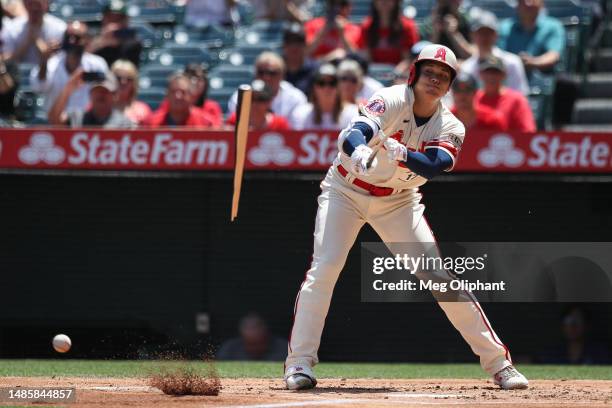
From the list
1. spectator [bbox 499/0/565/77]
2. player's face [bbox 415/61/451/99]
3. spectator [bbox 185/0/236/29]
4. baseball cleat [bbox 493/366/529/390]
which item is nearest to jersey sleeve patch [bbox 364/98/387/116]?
player's face [bbox 415/61/451/99]

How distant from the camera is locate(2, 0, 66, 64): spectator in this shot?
477 inches

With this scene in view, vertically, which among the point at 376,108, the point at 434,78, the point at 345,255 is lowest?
the point at 345,255

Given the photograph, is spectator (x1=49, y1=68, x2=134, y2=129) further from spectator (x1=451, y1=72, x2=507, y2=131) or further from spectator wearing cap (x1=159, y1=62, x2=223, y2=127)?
spectator (x1=451, y1=72, x2=507, y2=131)

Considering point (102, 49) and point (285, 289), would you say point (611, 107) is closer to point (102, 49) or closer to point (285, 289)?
point (285, 289)

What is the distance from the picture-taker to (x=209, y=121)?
1015 cm

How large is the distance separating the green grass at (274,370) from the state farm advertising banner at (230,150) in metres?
1.61

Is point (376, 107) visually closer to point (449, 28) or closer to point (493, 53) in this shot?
point (493, 53)

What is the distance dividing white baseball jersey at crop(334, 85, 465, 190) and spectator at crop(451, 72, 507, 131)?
3295 millimetres

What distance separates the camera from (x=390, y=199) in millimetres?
6242

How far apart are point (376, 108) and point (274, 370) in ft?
8.42

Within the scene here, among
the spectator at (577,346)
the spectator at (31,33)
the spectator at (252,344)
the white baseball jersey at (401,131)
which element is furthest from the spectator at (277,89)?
the white baseball jersey at (401,131)

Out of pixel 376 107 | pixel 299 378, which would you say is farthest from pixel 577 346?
pixel 376 107

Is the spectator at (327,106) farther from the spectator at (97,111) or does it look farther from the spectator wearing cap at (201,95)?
the spectator at (97,111)

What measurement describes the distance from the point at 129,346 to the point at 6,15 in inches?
207
